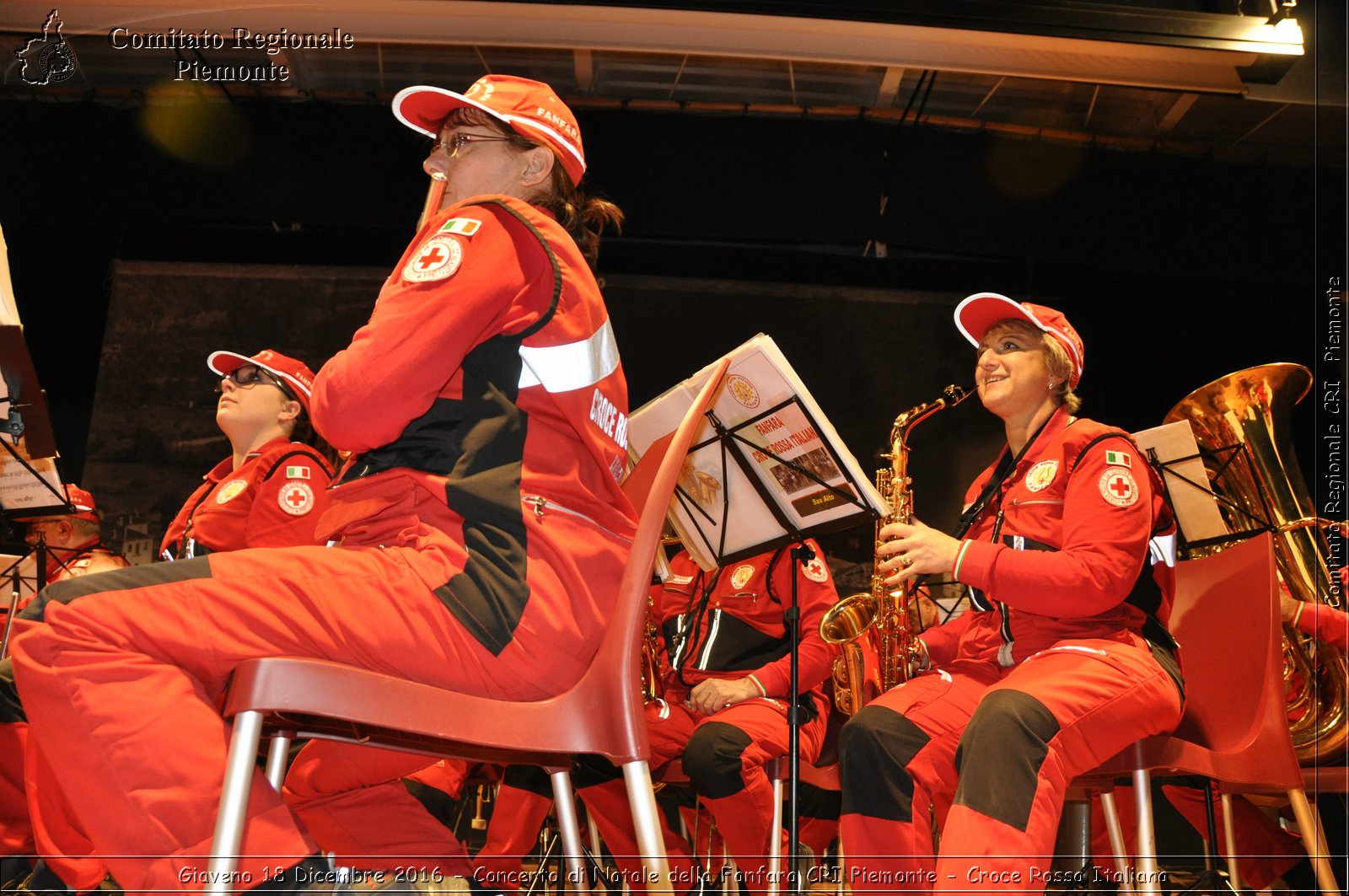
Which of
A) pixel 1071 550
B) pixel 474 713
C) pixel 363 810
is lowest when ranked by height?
pixel 363 810

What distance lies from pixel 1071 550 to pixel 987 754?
0.70 m

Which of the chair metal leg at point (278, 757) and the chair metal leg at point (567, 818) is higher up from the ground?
the chair metal leg at point (278, 757)

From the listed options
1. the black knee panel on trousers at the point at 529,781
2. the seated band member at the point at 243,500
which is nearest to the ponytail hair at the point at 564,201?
the seated band member at the point at 243,500

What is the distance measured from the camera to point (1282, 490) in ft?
13.8

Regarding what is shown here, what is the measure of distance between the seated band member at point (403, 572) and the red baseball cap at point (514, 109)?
1.08ft

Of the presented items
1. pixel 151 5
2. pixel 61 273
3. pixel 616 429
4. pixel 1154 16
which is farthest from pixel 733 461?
pixel 61 273

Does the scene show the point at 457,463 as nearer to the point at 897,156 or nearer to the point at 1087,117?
the point at 897,156

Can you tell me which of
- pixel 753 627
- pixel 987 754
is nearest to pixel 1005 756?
pixel 987 754

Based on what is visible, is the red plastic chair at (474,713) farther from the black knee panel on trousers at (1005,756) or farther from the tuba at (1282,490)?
the tuba at (1282,490)

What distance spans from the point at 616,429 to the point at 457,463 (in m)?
0.35

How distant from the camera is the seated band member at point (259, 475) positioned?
13.5 feet

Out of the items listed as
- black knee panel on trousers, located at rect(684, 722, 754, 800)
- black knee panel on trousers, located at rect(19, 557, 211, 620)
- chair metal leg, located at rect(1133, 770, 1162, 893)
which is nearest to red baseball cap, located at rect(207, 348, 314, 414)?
black knee panel on trousers, located at rect(684, 722, 754, 800)

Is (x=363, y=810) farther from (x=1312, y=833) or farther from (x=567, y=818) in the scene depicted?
(x=1312, y=833)

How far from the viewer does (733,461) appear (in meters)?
3.53
